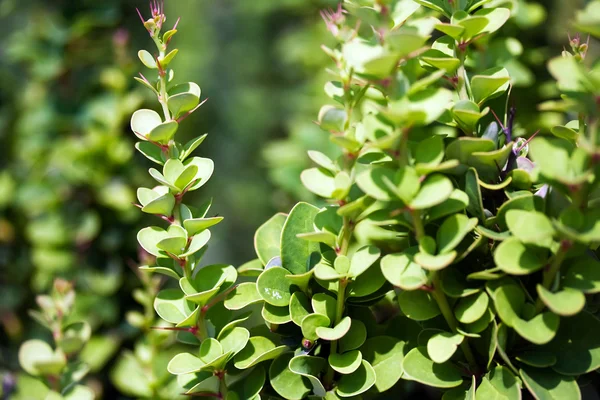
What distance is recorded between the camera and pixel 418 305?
0.44 metres

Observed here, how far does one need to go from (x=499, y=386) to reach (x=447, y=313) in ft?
0.19

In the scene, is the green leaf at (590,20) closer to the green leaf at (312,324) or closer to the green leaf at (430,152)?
the green leaf at (430,152)

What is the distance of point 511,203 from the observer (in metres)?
0.42

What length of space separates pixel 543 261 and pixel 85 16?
123cm

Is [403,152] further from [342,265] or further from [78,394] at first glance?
[78,394]

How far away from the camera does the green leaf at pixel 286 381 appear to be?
1.53ft

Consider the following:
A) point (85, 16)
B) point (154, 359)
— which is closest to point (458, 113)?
point (154, 359)

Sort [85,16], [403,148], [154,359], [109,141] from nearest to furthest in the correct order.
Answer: [403,148] < [154,359] < [109,141] < [85,16]

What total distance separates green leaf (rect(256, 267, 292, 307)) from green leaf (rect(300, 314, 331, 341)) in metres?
0.03

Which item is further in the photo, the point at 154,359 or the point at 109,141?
the point at 109,141

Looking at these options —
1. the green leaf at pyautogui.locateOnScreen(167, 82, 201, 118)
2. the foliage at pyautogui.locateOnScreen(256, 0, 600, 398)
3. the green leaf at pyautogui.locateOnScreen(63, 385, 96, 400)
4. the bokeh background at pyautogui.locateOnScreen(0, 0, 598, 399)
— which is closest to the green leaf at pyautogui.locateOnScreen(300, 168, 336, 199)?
the foliage at pyautogui.locateOnScreen(256, 0, 600, 398)

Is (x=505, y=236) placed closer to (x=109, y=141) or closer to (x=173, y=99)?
(x=173, y=99)

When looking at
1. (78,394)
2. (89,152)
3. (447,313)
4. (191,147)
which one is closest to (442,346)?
(447,313)

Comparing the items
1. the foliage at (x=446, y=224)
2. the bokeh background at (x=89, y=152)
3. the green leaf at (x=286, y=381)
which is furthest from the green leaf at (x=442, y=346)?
the bokeh background at (x=89, y=152)
